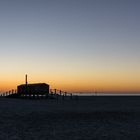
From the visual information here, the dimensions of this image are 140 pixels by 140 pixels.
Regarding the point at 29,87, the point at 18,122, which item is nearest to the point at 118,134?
the point at 18,122

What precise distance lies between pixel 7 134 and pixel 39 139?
2421 mm

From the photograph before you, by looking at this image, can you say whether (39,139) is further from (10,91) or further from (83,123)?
(10,91)

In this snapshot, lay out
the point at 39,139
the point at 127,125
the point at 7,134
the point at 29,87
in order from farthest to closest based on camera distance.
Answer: the point at 29,87 → the point at 127,125 → the point at 7,134 → the point at 39,139

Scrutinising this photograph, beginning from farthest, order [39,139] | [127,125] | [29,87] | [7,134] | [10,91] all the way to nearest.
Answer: [10,91], [29,87], [127,125], [7,134], [39,139]

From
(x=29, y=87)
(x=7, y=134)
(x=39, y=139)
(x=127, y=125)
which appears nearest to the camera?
(x=39, y=139)

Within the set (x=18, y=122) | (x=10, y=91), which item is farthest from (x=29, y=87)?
(x=18, y=122)

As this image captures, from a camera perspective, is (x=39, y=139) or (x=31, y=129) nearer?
(x=39, y=139)

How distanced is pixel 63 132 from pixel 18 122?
6.04 metres

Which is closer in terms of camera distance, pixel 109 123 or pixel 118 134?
pixel 118 134

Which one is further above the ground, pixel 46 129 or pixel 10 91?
pixel 10 91

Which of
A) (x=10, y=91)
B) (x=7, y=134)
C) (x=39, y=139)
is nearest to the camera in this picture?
(x=39, y=139)

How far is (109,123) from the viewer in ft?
89.2

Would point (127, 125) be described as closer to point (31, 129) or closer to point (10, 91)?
point (31, 129)

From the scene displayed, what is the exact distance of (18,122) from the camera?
90.0ft
